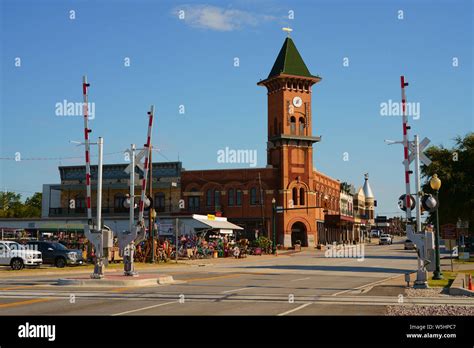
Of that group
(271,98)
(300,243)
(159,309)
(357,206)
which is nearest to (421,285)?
(159,309)

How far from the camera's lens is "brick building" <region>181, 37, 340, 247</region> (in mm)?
81125

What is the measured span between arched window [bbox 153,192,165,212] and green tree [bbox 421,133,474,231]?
140 ft

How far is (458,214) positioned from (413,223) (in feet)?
90.9

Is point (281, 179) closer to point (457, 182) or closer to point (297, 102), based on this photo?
point (297, 102)

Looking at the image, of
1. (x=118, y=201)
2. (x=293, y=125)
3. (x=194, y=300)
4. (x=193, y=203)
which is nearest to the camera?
(x=194, y=300)

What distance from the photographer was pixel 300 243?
79.9 meters

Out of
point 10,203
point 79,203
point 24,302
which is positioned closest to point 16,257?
point 24,302

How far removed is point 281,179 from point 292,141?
19.1ft

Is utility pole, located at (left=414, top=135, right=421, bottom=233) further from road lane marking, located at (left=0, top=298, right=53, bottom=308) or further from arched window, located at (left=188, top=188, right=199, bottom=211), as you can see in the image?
arched window, located at (left=188, top=188, right=199, bottom=211)

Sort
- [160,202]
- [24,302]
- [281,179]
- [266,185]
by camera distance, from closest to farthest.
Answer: [24,302]
[281,179]
[266,185]
[160,202]

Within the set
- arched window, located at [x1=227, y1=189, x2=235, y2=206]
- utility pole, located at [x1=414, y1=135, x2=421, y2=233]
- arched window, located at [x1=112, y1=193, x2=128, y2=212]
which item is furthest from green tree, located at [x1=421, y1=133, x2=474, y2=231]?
arched window, located at [x1=112, y1=193, x2=128, y2=212]

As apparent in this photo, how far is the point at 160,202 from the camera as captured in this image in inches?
3324

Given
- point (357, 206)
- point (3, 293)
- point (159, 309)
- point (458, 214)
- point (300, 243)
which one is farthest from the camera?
point (357, 206)
